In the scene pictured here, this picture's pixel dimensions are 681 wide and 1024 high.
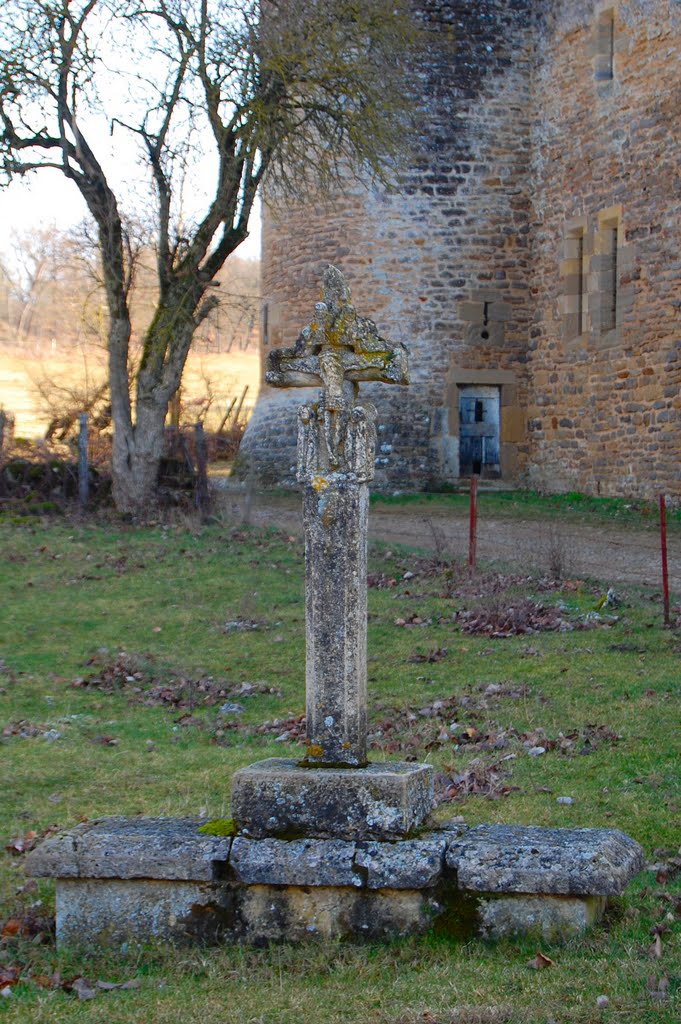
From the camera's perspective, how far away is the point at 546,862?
5195mm

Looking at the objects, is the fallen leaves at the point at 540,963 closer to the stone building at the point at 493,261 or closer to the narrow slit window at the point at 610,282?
the stone building at the point at 493,261

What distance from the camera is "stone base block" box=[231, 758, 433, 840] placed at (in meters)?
5.48

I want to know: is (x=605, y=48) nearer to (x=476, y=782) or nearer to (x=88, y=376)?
(x=476, y=782)

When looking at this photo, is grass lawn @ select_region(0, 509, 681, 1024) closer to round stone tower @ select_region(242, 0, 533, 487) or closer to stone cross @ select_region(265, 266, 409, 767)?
stone cross @ select_region(265, 266, 409, 767)

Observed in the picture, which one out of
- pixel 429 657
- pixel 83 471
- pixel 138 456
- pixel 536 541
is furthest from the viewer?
pixel 83 471

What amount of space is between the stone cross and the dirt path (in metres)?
7.12

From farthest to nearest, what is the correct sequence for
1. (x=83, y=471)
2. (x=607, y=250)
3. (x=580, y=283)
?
(x=580, y=283) < (x=607, y=250) < (x=83, y=471)

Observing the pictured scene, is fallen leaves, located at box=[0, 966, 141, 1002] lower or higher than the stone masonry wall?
lower

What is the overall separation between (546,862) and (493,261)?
17.7m

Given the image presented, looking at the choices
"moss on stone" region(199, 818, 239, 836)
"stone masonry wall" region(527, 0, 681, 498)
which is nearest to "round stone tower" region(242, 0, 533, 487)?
"stone masonry wall" region(527, 0, 681, 498)

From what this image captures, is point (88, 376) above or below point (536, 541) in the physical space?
above

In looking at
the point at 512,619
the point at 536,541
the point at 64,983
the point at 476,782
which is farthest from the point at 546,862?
the point at 536,541

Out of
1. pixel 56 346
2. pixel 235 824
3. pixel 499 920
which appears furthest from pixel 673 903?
pixel 56 346

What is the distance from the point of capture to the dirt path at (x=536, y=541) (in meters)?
13.5
